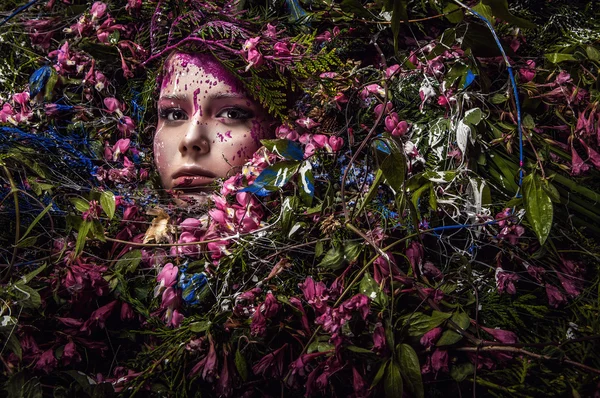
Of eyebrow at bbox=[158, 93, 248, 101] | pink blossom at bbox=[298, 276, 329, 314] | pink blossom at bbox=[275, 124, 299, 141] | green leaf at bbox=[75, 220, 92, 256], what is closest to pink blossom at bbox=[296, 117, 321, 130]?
pink blossom at bbox=[275, 124, 299, 141]

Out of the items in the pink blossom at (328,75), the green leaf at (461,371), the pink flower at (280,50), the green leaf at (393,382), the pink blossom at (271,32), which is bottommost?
the green leaf at (461,371)

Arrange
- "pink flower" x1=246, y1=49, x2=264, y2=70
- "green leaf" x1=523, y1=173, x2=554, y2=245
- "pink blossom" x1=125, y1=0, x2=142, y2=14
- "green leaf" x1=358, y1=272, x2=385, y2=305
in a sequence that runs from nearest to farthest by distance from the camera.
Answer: "green leaf" x1=523, y1=173, x2=554, y2=245, "green leaf" x1=358, y1=272, x2=385, y2=305, "pink flower" x1=246, y1=49, x2=264, y2=70, "pink blossom" x1=125, y1=0, x2=142, y2=14

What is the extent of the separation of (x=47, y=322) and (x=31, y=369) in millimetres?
98

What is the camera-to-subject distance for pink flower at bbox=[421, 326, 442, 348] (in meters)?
0.93

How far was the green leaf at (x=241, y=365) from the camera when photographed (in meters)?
0.96

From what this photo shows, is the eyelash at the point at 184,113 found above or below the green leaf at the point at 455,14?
below

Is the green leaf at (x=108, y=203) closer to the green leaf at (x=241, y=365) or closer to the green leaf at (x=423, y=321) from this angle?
the green leaf at (x=241, y=365)

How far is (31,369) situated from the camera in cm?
102

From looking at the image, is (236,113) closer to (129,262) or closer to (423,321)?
(129,262)

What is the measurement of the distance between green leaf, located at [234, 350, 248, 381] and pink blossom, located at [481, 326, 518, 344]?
1.30 feet

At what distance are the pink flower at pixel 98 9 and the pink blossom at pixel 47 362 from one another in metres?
0.77

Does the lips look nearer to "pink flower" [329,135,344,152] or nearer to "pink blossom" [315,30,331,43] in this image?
"pink flower" [329,135,344,152]

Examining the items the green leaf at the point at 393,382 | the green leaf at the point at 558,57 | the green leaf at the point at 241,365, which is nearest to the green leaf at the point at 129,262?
the green leaf at the point at 241,365

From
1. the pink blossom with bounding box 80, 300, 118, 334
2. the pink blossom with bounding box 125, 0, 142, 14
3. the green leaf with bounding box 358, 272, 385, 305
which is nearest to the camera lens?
the green leaf with bounding box 358, 272, 385, 305
